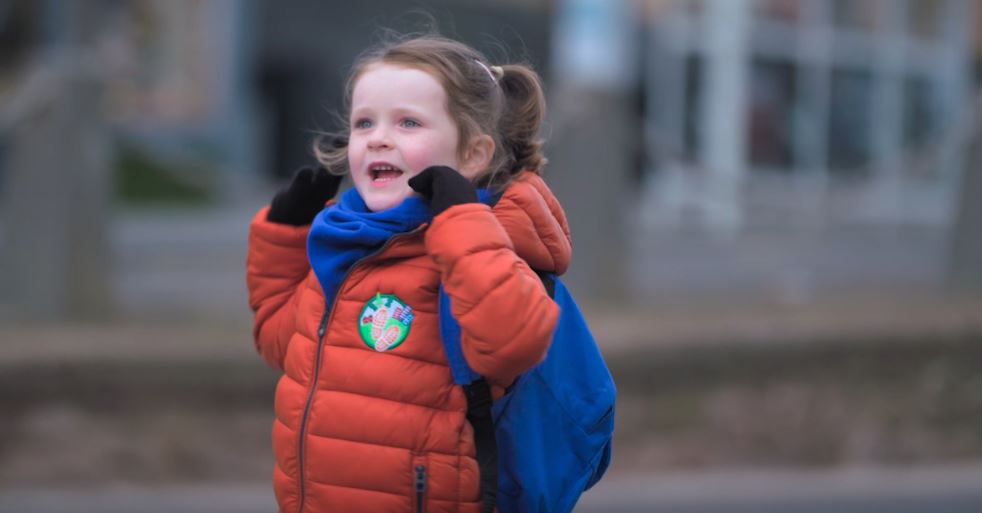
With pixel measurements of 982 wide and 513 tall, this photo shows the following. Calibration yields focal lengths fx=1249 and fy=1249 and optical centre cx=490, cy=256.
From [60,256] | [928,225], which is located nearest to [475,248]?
[60,256]

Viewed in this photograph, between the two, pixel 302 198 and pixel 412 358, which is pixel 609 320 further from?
pixel 412 358

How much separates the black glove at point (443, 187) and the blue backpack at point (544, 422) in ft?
0.54

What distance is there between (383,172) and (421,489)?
597 mm

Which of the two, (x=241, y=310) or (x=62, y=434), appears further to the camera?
(x=241, y=310)

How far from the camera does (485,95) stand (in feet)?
7.86

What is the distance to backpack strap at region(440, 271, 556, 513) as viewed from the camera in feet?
7.34

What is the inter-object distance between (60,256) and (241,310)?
Answer: 1.16 meters

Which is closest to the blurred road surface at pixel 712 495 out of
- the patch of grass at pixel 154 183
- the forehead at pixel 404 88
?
the forehead at pixel 404 88

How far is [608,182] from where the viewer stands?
7.44 meters

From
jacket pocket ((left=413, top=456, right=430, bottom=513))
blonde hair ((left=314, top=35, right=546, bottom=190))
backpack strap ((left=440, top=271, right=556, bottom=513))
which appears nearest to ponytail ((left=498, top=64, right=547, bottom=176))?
blonde hair ((left=314, top=35, right=546, bottom=190))

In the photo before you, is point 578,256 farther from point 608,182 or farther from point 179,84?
point 179,84

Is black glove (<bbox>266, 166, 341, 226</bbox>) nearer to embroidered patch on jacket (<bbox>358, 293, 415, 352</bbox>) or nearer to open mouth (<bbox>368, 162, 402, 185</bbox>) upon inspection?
open mouth (<bbox>368, 162, 402, 185</bbox>)

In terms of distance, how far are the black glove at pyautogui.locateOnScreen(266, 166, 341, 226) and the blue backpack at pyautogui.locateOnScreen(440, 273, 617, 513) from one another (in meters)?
0.51

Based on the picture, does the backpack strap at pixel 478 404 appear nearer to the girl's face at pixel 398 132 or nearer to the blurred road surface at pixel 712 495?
the girl's face at pixel 398 132
